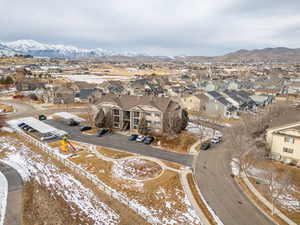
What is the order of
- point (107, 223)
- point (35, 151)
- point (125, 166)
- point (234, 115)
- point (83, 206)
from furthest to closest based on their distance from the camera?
point (234, 115)
point (35, 151)
point (125, 166)
point (83, 206)
point (107, 223)

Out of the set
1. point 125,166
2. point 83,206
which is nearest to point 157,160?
point 125,166

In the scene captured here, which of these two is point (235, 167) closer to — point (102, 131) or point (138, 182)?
point (138, 182)

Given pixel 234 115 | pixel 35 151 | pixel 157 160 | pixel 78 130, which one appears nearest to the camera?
pixel 157 160

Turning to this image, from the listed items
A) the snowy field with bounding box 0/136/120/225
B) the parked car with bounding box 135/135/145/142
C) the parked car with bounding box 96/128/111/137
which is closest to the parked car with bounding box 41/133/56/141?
the snowy field with bounding box 0/136/120/225

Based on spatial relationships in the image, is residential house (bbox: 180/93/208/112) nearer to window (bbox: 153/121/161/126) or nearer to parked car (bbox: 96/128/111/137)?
window (bbox: 153/121/161/126)

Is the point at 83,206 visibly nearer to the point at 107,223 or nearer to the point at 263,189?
the point at 107,223

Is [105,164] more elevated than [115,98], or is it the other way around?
[115,98]
